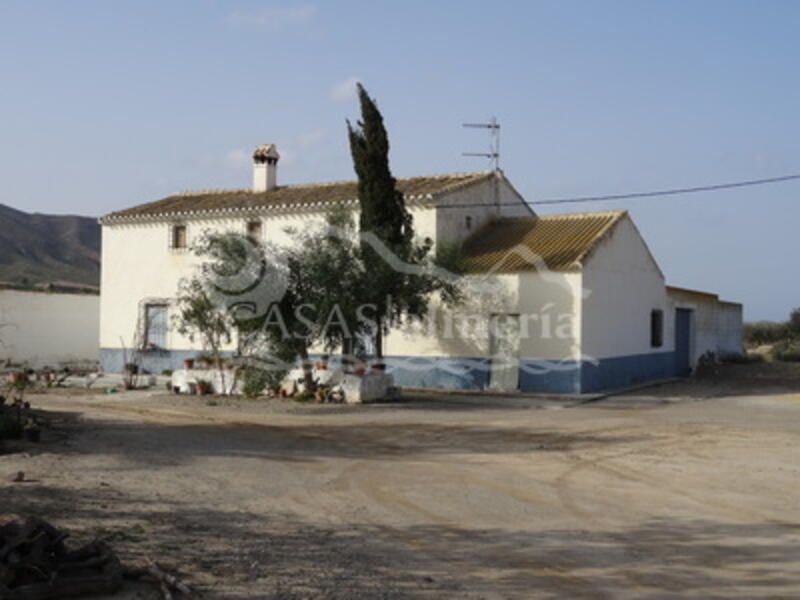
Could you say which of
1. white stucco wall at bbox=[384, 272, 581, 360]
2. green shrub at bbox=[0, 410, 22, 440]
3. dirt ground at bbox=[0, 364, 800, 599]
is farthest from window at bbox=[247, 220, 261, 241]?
green shrub at bbox=[0, 410, 22, 440]

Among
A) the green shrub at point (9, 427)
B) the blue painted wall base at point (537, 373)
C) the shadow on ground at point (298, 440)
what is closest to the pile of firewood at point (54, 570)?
the shadow on ground at point (298, 440)

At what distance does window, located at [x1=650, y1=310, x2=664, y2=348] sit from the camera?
28103mm

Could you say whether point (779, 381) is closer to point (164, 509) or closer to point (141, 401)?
point (141, 401)

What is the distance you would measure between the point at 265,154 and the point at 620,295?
13.0 m

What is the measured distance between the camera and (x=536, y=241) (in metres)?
24.8

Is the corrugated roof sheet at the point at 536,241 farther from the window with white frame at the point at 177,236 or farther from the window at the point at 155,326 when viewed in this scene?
the window at the point at 155,326

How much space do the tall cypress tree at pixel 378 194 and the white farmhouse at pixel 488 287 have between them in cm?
254

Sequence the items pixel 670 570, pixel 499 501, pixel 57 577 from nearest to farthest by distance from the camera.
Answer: pixel 57 577, pixel 670 570, pixel 499 501

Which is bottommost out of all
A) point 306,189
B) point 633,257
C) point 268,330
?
point 268,330

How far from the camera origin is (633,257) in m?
25.9

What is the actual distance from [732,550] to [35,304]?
→ 29032 millimetres

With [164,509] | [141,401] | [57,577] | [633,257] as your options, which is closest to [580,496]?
[164,509]

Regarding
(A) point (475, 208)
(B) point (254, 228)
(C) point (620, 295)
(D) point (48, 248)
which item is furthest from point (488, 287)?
(D) point (48, 248)

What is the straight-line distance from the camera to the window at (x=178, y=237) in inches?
1140
